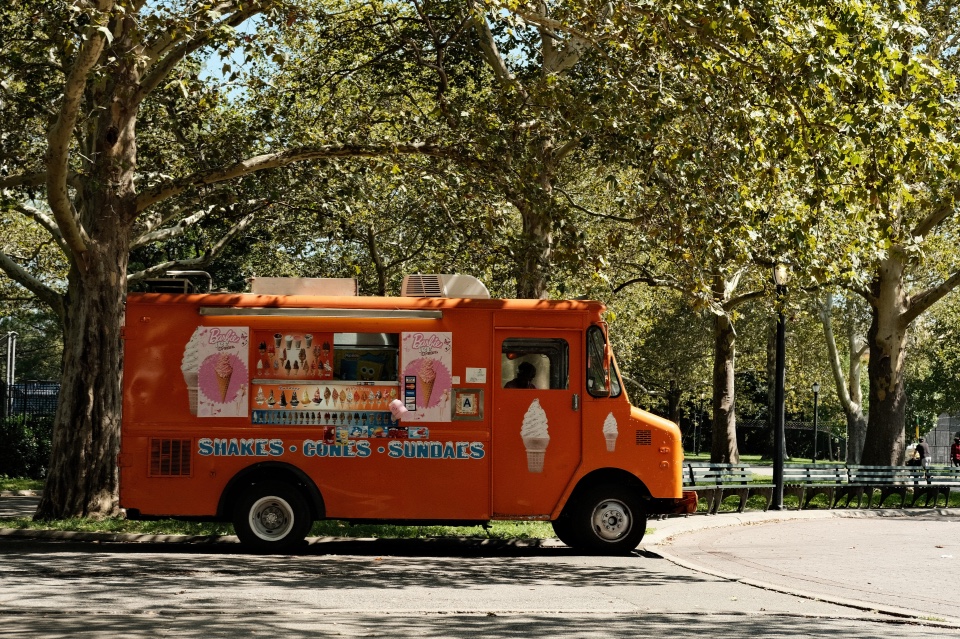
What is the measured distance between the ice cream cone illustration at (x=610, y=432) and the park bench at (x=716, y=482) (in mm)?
6971

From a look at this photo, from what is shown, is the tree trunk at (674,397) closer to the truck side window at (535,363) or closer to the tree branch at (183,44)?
the tree branch at (183,44)

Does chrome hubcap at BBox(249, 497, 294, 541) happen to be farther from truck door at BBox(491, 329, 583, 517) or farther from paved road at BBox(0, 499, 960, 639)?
truck door at BBox(491, 329, 583, 517)

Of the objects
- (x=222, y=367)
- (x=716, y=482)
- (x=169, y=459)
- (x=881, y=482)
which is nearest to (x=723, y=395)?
(x=881, y=482)

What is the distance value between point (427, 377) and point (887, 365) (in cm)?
1720

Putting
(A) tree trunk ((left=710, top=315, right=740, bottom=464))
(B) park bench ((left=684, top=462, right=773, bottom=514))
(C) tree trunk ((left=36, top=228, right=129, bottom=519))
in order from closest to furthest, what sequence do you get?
(C) tree trunk ((left=36, top=228, right=129, bottom=519))
(B) park bench ((left=684, top=462, right=773, bottom=514))
(A) tree trunk ((left=710, top=315, right=740, bottom=464))

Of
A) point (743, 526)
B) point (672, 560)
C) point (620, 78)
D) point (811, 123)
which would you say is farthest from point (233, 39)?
→ point (743, 526)

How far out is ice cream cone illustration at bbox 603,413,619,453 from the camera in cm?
1352

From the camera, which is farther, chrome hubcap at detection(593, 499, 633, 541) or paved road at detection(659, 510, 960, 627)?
chrome hubcap at detection(593, 499, 633, 541)

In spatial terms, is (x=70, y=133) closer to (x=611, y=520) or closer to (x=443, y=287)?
(x=443, y=287)

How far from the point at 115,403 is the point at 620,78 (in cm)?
773

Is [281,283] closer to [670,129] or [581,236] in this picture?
[581,236]

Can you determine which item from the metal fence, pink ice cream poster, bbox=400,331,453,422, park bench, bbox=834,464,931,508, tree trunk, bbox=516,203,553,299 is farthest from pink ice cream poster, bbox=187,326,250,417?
the metal fence

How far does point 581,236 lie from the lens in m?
15.0

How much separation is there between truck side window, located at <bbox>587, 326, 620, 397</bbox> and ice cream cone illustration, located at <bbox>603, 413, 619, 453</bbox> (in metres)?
0.30
